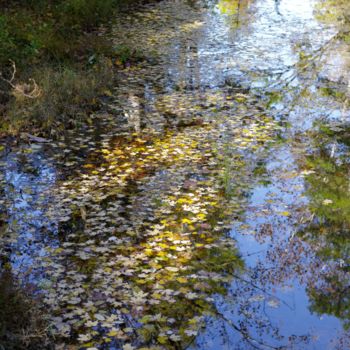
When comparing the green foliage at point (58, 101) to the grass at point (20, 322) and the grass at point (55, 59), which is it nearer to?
the grass at point (55, 59)

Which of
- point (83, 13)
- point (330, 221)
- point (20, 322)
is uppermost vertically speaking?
point (20, 322)

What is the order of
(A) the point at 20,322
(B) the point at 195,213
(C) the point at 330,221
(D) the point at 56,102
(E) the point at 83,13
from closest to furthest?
(A) the point at 20,322 < (C) the point at 330,221 < (B) the point at 195,213 < (D) the point at 56,102 < (E) the point at 83,13

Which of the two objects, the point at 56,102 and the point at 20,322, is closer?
the point at 20,322

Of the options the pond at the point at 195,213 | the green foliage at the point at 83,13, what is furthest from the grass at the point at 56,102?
the green foliage at the point at 83,13

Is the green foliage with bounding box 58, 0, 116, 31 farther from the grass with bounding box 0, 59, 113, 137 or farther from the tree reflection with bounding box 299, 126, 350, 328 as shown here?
the tree reflection with bounding box 299, 126, 350, 328

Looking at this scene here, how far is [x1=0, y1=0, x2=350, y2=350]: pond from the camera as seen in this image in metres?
5.58

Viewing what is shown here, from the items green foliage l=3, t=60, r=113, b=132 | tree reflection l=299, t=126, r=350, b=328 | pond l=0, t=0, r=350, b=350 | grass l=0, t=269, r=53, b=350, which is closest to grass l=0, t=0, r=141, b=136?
green foliage l=3, t=60, r=113, b=132

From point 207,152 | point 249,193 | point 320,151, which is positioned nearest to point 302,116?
point 320,151

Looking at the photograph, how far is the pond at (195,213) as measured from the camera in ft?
18.3

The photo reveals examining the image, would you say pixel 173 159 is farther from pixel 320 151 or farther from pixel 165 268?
pixel 165 268

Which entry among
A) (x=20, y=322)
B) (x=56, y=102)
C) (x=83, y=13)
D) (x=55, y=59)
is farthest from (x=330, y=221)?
(x=83, y=13)

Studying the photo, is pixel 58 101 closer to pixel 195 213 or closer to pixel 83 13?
pixel 195 213

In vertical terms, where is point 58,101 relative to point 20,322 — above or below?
below

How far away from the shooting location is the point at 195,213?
24.9 feet
